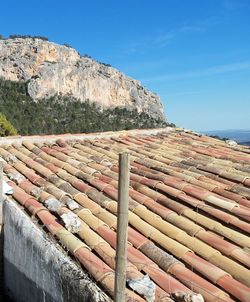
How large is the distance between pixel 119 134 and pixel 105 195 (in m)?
4.10

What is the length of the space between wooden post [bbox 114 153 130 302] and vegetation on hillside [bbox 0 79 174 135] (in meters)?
57.1

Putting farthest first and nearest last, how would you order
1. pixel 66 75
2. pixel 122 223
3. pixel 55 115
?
pixel 66 75 < pixel 55 115 < pixel 122 223

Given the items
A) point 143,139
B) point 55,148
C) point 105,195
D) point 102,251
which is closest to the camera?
point 102,251

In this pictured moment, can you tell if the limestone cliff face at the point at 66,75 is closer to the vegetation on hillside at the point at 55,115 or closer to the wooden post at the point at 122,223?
the vegetation on hillside at the point at 55,115

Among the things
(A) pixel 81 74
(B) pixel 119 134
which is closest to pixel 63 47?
(A) pixel 81 74

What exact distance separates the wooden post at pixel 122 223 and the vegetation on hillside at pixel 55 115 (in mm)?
57133

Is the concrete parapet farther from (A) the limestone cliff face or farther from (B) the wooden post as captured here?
(A) the limestone cliff face

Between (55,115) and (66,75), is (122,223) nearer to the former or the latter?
(55,115)

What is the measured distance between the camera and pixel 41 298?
144 inches

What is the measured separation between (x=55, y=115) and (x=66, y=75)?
3492 cm

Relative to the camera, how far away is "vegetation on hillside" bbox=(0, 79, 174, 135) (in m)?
65.6

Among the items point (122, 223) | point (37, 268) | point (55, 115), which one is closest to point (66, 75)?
point (55, 115)

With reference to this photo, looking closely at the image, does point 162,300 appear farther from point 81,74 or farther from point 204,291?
point 81,74

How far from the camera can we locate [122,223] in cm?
221
